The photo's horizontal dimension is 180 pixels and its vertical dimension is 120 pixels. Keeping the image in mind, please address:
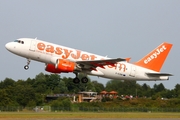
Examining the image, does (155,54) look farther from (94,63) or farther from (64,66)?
(64,66)

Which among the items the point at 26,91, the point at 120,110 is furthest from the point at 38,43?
the point at 26,91

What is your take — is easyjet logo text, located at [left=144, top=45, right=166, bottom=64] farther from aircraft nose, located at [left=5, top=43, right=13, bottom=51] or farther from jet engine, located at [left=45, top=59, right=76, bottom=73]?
aircraft nose, located at [left=5, top=43, right=13, bottom=51]

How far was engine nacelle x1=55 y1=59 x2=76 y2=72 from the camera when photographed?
5712 cm

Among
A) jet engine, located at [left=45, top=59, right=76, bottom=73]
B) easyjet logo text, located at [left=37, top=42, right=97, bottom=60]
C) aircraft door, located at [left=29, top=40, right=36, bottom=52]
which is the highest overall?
aircraft door, located at [left=29, top=40, right=36, bottom=52]

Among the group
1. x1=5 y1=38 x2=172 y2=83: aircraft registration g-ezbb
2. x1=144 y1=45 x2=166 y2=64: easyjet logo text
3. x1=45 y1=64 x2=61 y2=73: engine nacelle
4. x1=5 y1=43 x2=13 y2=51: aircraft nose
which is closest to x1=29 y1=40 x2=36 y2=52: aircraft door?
x1=5 y1=38 x2=172 y2=83: aircraft registration g-ezbb

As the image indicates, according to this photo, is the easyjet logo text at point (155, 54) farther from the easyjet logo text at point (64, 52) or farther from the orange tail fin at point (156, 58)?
the easyjet logo text at point (64, 52)

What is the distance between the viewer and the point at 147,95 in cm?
13000

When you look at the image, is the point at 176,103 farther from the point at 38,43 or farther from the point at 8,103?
the point at 38,43

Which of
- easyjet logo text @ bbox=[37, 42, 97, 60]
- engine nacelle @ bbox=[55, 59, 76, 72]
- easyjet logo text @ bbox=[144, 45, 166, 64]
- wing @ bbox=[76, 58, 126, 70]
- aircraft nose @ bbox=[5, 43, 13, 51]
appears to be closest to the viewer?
engine nacelle @ bbox=[55, 59, 76, 72]

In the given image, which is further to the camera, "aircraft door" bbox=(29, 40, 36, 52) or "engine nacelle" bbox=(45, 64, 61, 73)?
"engine nacelle" bbox=(45, 64, 61, 73)

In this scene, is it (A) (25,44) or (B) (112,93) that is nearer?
(A) (25,44)

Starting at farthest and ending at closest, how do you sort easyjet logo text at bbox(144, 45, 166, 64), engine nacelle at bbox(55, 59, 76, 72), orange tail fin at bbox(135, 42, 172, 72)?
easyjet logo text at bbox(144, 45, 166, 64), orange tail fin at bbox(135, 42, 172, 72), engine nacelle at bbox(55, 59, 76, 72)

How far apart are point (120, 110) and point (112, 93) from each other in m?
37.8

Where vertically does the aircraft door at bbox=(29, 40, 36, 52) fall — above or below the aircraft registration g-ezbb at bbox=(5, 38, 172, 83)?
above
